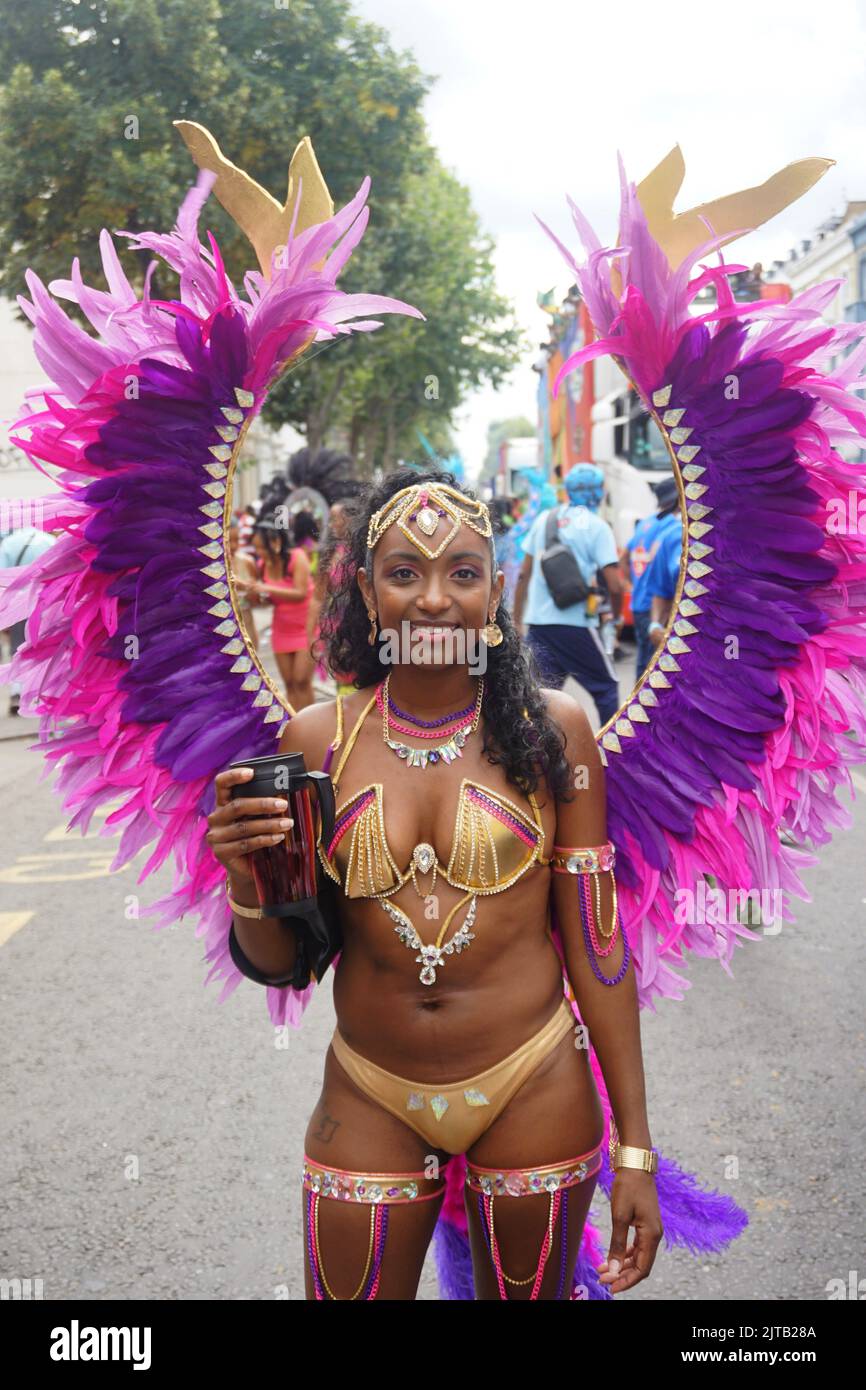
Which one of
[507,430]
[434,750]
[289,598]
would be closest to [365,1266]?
[434,750]

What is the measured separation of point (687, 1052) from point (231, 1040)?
1.64 meters

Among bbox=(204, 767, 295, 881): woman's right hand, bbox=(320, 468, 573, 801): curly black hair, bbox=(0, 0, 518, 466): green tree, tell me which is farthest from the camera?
bbox=(0, 0, 518, 466): green tree

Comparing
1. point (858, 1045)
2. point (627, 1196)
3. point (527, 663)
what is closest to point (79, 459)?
point (527, 663)

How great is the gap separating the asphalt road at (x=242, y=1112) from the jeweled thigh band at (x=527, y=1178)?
1.14 metres

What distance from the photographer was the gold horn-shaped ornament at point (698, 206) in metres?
2.39

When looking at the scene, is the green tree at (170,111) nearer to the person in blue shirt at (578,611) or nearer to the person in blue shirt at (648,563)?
the person in blue shirt at (648,563)

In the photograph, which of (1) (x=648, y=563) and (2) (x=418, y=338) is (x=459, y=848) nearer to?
(1) (x=648, y=563)

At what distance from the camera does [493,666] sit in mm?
2365

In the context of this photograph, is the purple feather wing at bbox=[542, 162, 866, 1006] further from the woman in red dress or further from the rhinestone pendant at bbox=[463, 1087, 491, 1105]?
the woman in red dress

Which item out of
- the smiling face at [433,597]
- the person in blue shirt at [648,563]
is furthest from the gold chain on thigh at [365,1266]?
the person in blue shirt at [648,563]

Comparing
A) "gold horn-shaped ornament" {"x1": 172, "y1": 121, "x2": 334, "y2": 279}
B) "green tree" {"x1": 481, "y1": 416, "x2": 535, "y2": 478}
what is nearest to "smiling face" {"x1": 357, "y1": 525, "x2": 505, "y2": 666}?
"gold horn-shaped ornament" {"x1": 172, "y1": 121, "x2": 334, "y2": 279}

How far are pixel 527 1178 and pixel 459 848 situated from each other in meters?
0.56

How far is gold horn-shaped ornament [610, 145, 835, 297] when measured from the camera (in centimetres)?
239

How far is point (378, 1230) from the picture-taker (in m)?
2.13
